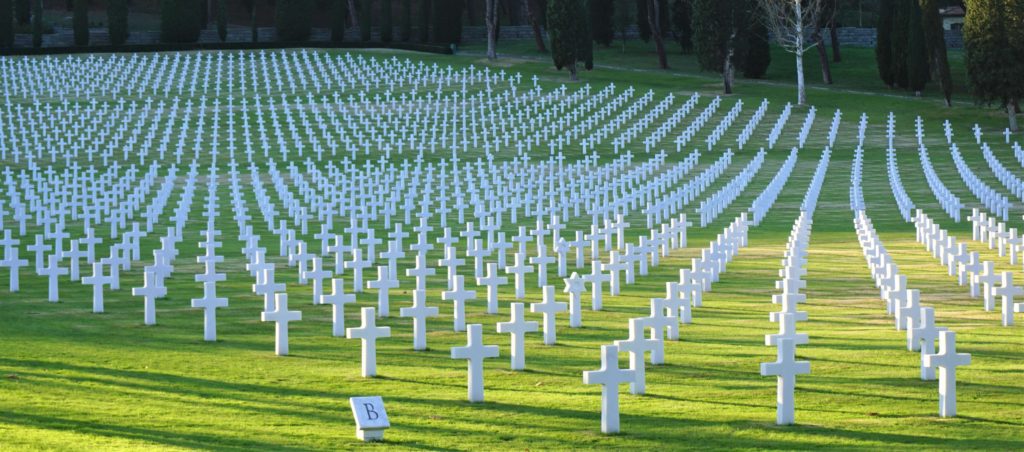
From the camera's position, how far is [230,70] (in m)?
75.1

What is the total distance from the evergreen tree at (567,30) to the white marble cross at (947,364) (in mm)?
58075

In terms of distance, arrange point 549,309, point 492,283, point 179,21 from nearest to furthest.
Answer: point 549,309 < point 492,283 < point 179,21

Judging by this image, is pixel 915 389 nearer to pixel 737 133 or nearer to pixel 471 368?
pixel 471 368

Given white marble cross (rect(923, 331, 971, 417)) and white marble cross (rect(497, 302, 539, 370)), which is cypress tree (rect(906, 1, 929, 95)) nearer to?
white marble cross (rect(497, 302, 539, 370))

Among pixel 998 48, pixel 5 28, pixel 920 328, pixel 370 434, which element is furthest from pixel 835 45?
pixel 370 434

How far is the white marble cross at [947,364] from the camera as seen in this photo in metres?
10.0

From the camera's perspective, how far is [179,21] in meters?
89.2

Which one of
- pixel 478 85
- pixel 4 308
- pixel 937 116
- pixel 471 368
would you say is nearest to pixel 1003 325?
pixel 471 368

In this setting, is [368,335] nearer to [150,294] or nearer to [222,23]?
[150,294]

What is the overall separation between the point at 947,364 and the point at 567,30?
58871 mm

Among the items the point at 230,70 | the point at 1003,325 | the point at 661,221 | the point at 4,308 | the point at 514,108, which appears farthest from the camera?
the point at 230,70

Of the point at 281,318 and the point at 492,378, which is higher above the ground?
the point at 281,318

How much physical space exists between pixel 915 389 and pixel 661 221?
63.9 ft

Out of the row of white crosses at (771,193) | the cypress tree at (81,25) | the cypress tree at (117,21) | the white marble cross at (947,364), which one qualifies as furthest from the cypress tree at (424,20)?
the white marble cross at (947,364)
